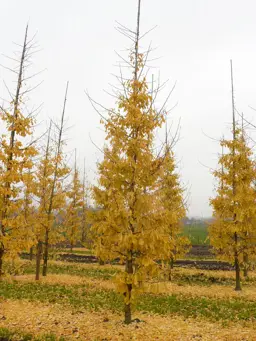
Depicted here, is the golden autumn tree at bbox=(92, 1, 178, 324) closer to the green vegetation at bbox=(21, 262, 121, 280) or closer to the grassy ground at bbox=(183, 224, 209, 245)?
the green vegetation at bbox=(21, 262, 121, 280)

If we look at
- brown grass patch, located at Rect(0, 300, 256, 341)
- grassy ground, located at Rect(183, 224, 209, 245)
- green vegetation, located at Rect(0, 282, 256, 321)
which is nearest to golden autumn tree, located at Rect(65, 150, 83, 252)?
grassy ground, located at Rect(183, 224, 209, 245)

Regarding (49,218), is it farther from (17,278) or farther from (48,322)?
(48,322)

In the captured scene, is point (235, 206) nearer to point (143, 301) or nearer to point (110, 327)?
point (143, 301)

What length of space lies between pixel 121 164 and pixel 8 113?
15.7ft

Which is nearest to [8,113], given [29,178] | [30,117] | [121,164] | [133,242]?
[30,117]

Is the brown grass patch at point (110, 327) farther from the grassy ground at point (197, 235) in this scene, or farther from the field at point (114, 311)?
the grassy ground at point (197, 235)

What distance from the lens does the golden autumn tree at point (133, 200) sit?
307 inches

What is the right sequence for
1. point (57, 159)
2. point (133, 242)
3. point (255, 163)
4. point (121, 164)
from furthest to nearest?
point (57, 159)
point (255, 163)
point (121, 164)
point (133, 242)

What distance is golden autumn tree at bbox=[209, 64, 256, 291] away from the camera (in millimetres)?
14156

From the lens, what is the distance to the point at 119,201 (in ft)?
26.0

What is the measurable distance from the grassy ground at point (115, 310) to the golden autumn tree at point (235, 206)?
1828mm

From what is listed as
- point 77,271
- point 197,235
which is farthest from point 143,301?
point 197,235

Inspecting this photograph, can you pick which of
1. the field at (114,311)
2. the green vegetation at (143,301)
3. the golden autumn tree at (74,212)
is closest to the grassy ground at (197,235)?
the golden autumn tree at (74,212)

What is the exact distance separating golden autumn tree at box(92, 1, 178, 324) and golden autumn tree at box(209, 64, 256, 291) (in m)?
7.15
